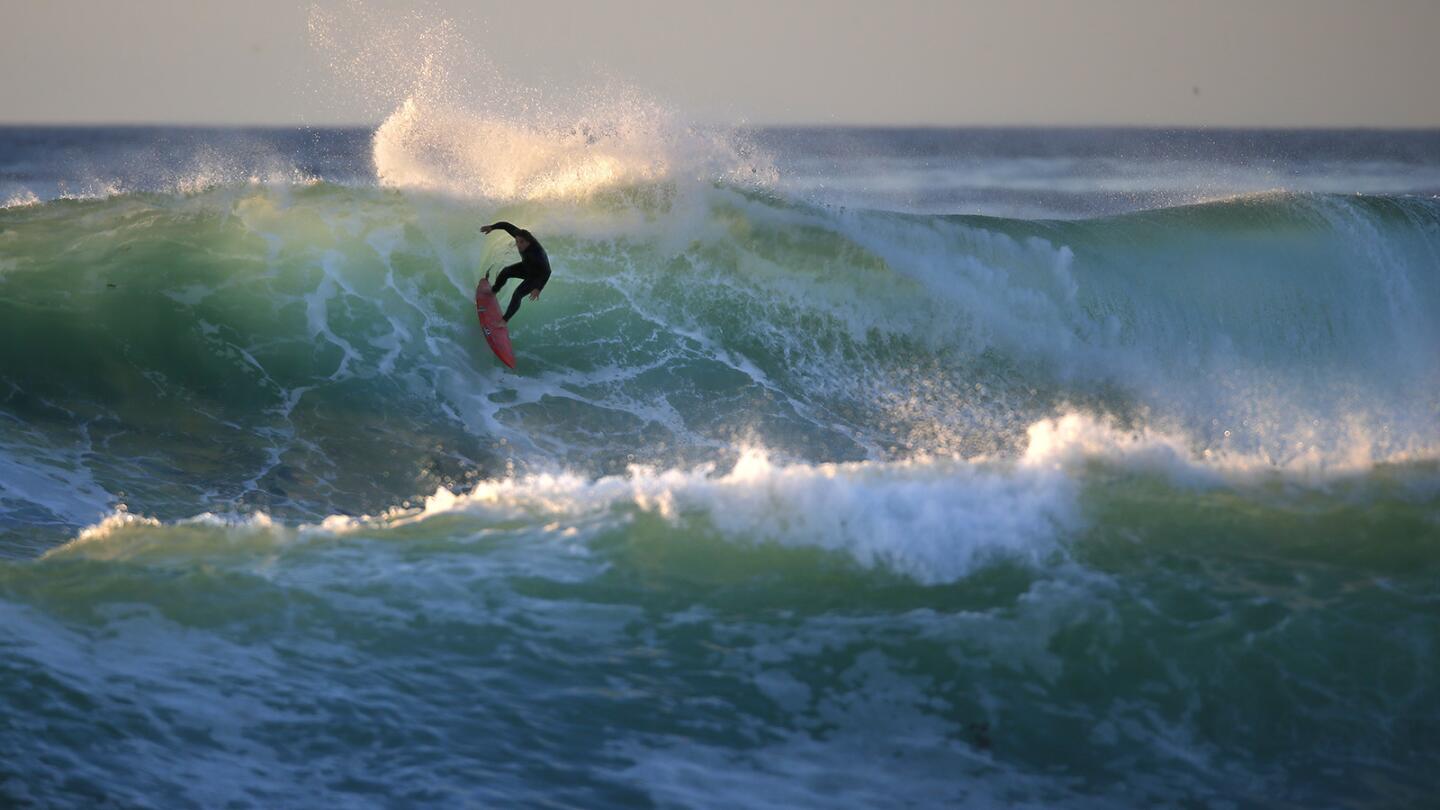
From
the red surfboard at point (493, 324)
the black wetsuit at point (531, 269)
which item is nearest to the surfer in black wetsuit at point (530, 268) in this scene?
the black wetsuit at point (531, 269)

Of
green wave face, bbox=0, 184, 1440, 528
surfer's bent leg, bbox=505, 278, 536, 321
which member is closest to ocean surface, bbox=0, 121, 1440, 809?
green wave face, bbox=0, 184, 1440, 528

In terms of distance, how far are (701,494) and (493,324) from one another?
5678 millimetres

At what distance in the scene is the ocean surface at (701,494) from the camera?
21.0ft

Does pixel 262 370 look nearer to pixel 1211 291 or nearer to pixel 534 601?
pixel 534 601

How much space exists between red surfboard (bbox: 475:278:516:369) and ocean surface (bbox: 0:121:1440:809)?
0.73 ft

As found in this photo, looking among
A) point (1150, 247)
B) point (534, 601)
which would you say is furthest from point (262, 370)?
point (1150, 247)

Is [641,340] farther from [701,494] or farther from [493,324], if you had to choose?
[701,494]

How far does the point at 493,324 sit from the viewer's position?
44.6ft

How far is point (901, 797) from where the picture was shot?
6047mm

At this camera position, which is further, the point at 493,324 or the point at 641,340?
the point at 641,340

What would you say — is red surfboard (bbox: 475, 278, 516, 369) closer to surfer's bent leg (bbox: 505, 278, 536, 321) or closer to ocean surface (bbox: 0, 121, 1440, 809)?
ocean surface (bbox: 0, 121, 1440, 809)

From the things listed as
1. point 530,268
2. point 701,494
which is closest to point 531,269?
point 530,268

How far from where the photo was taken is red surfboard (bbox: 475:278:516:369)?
44.0 ft

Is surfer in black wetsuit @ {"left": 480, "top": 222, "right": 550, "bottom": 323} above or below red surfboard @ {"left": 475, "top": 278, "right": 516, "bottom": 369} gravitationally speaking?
below
